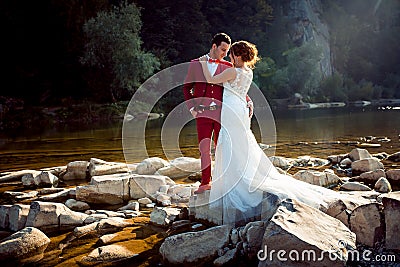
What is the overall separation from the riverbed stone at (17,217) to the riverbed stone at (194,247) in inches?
74.4

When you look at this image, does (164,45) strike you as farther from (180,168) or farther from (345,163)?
(180,168)

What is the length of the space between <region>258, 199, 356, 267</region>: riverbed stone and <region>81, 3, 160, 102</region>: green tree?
2438 centimetres

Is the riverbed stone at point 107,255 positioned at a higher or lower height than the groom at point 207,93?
lower

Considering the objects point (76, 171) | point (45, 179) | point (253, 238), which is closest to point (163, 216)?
point (253, 238)

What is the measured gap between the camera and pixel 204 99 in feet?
16.7

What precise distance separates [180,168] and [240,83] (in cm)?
346

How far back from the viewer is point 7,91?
2875 centimetres

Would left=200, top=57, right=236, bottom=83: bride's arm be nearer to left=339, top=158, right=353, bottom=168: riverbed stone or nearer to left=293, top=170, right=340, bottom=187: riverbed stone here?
left=293, top=170, right=340, bottom=187: riverbed stone

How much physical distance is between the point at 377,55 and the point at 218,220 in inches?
2313

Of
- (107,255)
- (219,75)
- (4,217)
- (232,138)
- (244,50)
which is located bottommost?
(107,255)

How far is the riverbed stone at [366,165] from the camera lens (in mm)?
7832

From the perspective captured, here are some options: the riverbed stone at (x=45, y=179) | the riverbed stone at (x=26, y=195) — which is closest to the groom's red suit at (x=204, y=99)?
the riverbed stone at (x=26, y=195)

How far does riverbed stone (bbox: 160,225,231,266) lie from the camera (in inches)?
150

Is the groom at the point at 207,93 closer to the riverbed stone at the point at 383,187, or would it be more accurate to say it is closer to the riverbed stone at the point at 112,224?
the riverbed stone at the point at 112,224
